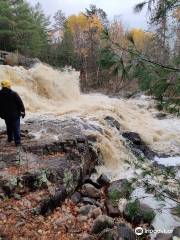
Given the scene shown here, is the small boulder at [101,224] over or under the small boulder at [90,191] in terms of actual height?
over

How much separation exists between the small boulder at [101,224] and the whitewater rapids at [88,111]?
375 cm

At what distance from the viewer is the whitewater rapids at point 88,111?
12666mm

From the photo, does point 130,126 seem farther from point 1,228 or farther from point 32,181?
point 1,228

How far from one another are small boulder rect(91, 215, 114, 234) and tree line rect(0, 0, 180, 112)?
2276 mm

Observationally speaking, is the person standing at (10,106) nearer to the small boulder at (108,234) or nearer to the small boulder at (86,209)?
the small boulder at (86,209)

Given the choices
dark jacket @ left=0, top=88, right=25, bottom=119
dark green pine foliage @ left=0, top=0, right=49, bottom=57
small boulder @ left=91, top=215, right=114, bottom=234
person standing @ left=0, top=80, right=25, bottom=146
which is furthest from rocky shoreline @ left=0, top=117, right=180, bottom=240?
dark green pine foliage @ left=0, top=0, right=49, bottom=57

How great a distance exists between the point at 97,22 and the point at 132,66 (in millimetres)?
37226

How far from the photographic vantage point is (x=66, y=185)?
27.8 feet

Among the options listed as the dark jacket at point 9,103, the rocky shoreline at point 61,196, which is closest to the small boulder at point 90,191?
the rocky shoreline at point 61,196

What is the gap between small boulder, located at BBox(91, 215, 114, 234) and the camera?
7.07 metres

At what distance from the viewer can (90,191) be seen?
29.1 ft

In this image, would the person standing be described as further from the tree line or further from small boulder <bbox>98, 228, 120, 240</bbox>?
small boulder <bbox>98, 228, 120, 240</bbox>

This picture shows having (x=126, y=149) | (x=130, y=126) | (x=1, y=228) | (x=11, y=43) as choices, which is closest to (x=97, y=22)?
(x=11, y=43)

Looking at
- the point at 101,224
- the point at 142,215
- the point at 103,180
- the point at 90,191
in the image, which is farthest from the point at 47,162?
the point at 142,215
